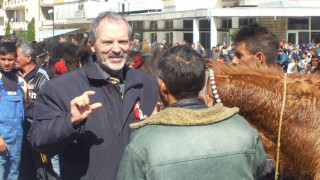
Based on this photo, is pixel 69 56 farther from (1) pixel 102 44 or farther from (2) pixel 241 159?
(2) pixel 241 159

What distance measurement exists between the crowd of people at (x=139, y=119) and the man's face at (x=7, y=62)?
8.56ft

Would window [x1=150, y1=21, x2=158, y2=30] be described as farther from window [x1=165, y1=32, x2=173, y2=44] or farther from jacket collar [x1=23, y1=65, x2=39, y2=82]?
jacket collar [x1=23, y1=65, x2=39, y2=82]

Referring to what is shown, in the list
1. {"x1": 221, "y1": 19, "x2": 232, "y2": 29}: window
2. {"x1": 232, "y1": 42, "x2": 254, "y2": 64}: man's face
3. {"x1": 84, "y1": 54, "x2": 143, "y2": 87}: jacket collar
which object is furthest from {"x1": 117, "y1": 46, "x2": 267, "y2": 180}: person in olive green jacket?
{"x1": 221, "y1": 19, "x2": 232, "y2": 29}: window

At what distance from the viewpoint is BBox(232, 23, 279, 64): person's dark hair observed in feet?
12.2

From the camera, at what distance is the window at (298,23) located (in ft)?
85.8

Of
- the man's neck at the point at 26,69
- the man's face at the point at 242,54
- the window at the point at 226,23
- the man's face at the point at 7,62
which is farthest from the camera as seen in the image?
the window at the point at 226,23

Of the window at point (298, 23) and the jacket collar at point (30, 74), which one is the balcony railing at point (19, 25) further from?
the jacket collar at point (30, 74)

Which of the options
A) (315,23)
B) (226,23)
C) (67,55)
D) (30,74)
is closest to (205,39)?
(226,23)

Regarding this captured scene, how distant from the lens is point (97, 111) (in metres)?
2.71

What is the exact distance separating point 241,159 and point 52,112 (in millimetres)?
1256

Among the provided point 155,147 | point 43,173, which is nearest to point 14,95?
A: point 43,173

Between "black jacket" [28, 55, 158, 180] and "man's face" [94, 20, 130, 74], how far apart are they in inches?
4.3

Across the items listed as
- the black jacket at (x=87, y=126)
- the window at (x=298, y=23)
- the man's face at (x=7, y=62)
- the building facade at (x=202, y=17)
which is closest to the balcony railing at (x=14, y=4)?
the building facade at (x=202, y=17)

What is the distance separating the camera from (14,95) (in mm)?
5223
